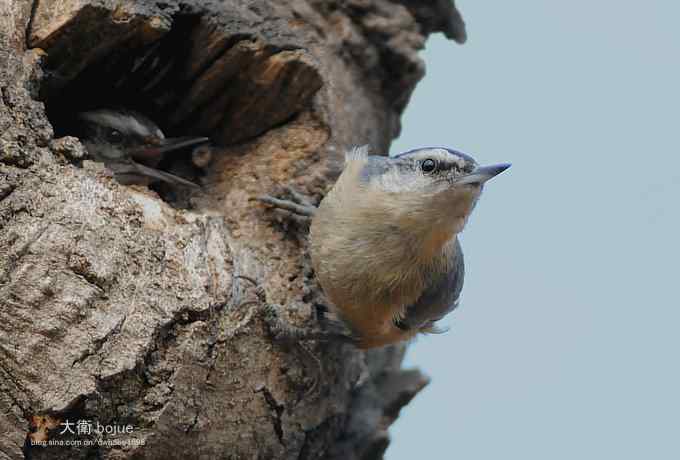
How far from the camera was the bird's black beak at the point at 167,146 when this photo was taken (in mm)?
3209

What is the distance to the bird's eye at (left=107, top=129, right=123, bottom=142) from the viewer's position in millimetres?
3193

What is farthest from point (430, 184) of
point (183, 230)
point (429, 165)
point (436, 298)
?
point (183, 230)

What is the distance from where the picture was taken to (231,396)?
2.53 metres

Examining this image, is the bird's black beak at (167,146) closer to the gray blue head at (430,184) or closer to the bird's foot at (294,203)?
the bird's foot at (294,203)

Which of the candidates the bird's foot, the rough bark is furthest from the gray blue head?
the rough bark

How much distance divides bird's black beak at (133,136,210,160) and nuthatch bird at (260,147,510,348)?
0.40 meters

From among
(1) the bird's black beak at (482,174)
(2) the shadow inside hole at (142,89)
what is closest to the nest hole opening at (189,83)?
(2) the shadow inside hole at (142,89)

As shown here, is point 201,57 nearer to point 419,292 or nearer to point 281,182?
point 281,182

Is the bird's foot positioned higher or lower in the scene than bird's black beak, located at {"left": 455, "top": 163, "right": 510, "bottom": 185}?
higher

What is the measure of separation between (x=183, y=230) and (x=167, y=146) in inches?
31.5

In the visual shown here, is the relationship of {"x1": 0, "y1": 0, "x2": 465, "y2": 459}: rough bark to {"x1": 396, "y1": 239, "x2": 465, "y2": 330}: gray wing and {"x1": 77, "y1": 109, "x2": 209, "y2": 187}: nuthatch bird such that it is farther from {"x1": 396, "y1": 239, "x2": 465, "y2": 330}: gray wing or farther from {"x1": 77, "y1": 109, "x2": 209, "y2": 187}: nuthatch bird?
{"x1": 396, "y1": 239, "x2": 465, "y2": 330}: gray wing

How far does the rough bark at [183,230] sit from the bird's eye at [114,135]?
0.11 metres

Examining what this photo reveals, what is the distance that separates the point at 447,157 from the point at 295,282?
68 centimetres

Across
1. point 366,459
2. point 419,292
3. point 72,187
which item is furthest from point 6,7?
point 366,459
